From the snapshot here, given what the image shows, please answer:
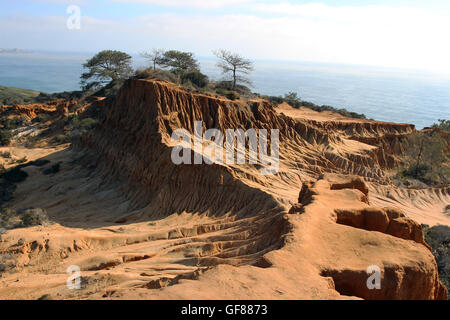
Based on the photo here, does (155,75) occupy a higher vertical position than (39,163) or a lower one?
higher

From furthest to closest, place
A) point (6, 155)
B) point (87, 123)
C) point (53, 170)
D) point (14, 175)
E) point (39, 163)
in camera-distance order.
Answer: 1. point (87, 123)
2. point (6, 155)
3. point (39, 163)
4. point (53, 170)
5. point (14, 175)

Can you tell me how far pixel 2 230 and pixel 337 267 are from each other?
43.1ft

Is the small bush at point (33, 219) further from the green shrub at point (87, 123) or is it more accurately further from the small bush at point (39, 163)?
the green shrub at point (87, 123)

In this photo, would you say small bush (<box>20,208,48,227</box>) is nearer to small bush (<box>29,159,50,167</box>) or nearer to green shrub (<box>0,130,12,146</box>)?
small bush (<box>29,159,50,167</box>)

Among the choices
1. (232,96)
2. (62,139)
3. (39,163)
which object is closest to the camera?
(39,163)

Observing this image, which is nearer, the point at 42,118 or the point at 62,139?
the point at 62,139

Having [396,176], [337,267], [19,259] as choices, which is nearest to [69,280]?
[19,259]

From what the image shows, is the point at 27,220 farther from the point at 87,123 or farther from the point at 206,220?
the point at 87,123

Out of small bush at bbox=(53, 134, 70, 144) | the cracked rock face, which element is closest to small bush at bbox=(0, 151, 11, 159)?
small bush at bbox=(53, 134, 70, 144)

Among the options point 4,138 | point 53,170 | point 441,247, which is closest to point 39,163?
point 53,170

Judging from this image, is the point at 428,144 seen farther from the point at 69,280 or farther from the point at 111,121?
the point at 69,280

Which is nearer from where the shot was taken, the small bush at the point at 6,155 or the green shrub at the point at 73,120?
the small bush at the point at 6,155

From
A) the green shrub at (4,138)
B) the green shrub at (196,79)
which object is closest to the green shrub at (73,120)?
the green shrub at (4,138)
